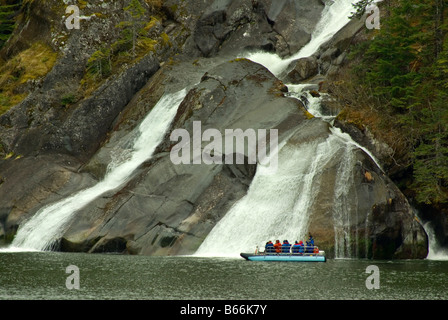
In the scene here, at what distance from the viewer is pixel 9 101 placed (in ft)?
181

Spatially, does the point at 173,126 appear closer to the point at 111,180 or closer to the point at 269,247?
the point at 111,180

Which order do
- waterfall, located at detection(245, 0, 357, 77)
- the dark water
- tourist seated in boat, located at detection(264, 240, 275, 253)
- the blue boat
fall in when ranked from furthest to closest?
1. waterfall, located at detection(245, 0, 357, 77)
2. tourist seated in boat, located at detection(264, 240, 275, 253)
3. the blue boat
4. the dark water

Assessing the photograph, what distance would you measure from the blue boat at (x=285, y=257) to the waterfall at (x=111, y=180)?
1465 cm

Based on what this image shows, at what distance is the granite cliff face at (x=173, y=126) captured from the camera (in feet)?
115

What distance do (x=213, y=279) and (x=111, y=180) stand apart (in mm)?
21989

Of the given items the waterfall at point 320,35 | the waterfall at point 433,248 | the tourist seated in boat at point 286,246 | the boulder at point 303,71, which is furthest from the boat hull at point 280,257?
the waterfall at point 320,35

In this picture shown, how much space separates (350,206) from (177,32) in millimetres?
35345

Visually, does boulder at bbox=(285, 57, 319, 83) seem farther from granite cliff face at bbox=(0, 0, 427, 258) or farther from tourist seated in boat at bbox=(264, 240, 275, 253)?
tourist seated in boat at bbox=(264, 240, 275, 253)

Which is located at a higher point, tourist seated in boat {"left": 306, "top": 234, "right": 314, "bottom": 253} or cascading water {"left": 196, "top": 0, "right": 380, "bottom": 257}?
cascading water {"left": 196, "top": 0, "right": 380, "bottom": 257}

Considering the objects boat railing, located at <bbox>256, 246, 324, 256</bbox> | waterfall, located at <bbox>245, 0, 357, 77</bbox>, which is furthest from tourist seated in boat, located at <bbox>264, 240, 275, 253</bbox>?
waterfall, located at <bbox>245, 0, 357, 77</bbox>

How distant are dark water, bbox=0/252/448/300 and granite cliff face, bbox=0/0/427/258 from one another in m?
3.44

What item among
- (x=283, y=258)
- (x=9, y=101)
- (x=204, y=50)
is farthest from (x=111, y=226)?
(x=204, y=50)

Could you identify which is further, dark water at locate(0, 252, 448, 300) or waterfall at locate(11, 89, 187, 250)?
waterfall at locate(11, 89, 187, 250)

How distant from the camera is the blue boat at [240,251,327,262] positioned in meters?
31.8
